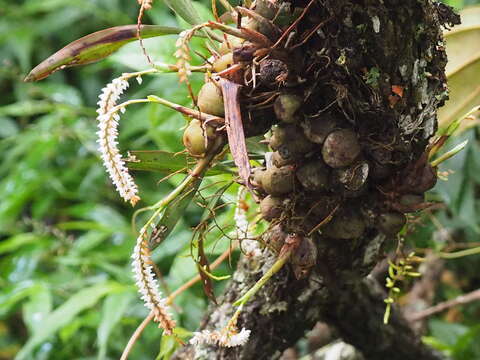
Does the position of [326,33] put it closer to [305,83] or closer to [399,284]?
[305,83]

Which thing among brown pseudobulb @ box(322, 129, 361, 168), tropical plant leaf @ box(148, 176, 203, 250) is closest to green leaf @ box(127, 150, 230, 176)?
tropical plant leaf @ box(148, 176, 203, 250)

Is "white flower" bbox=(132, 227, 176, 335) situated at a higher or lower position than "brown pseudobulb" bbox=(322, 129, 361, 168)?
lower

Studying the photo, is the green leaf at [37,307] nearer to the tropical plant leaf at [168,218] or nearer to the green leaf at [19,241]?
the green leaf at [19,241]

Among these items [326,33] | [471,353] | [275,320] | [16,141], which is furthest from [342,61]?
[16,141]

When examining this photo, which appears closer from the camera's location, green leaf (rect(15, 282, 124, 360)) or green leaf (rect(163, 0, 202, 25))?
green leaf (rect(163, 0, 202, 25))

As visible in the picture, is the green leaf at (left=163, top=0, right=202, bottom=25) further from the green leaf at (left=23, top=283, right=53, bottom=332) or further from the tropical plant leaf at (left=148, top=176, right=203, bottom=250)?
the green leaf at (left=23, top=283, right=53, bottom=332)

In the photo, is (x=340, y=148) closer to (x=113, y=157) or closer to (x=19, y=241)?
(x=113, y=157)

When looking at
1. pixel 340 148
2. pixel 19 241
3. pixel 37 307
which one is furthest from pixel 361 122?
pixel 19 241
